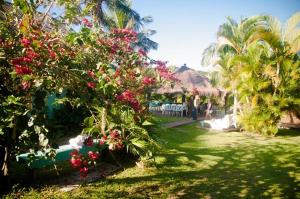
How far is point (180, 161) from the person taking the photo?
25.3 feet

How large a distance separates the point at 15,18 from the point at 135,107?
10.2 ft

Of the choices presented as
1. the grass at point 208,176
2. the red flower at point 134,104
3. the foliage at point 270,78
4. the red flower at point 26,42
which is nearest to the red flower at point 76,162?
the red flower at point 26,42

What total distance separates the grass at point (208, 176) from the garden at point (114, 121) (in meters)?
0.02

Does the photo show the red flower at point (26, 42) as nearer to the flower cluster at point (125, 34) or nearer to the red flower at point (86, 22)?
the red flower at point (86, 22)

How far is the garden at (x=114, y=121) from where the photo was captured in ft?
11.3

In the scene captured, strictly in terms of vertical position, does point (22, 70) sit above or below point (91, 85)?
above

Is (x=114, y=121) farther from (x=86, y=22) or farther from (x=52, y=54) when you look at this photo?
(x=86, y=22)

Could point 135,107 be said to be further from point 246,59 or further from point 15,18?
point 246,59

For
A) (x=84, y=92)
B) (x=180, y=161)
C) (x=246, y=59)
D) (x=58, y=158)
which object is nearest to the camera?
(x=84, y=92)

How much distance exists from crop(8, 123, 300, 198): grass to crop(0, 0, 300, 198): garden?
0.08 feet

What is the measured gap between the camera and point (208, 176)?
21.5 feet

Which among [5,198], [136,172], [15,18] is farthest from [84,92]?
[136,172]

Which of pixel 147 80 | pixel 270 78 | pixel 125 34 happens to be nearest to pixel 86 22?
pixel 125 34

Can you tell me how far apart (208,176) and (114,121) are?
136 inches
